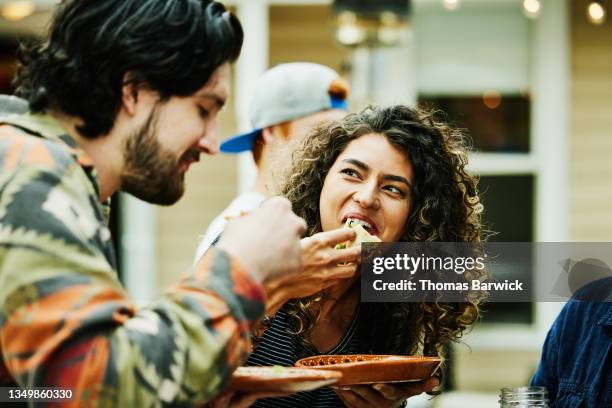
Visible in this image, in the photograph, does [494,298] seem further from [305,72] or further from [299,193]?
[305,72]

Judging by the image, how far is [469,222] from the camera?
2.85 meters

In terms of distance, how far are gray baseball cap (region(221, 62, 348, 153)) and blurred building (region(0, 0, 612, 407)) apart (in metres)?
2.56

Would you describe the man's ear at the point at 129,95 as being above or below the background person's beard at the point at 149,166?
above

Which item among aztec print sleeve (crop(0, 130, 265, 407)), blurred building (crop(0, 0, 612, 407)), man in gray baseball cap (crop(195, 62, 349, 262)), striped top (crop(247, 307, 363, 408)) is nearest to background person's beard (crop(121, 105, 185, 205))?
aztec print sleeve (crop(0, 130, 265, 407))

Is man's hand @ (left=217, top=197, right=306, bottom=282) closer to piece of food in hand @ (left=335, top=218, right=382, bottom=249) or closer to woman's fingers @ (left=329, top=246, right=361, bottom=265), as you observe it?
woman's fingers @ (left=329, top=246, right=361, bottom=265)

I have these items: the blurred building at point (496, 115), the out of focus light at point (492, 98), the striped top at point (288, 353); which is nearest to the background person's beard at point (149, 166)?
the striped top at point (288, 353)

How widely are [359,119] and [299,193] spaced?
28cm

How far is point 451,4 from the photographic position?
631cm

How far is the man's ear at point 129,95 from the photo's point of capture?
1635 mm

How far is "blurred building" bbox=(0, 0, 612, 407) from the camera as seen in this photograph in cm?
662

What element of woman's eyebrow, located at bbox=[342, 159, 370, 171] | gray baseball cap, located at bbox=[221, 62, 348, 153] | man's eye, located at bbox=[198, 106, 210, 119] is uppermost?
gray baseball cap, located at bbox=[221, 62, 348, 153]

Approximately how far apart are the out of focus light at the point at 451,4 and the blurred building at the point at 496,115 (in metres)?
0.04

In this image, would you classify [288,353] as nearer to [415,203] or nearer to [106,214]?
[415,203]

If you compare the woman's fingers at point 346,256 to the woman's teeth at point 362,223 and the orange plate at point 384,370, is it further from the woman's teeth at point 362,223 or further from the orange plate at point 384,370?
the woman's teeth at point 362,223
